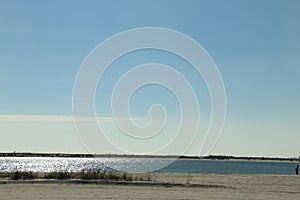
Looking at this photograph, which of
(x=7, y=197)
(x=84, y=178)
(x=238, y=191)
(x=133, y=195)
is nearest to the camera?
(x=7, y=197)

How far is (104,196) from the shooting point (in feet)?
66.2

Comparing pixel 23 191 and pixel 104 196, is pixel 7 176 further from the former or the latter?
pixel 104 196

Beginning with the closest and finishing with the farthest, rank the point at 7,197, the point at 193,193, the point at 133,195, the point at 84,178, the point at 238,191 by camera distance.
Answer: the point at 7,197, the point at 133,195, the point at 193,193, the point at 238,191, the point at 84,178

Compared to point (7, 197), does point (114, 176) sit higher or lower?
higher

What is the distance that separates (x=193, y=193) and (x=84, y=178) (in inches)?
310

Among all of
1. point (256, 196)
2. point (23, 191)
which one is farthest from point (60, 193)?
point (256, 196)

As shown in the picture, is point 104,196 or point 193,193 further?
point 193,193

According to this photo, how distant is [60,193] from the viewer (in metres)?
20.9

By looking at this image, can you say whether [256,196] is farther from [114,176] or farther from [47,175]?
[47,175]

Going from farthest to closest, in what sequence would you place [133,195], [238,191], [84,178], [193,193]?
[84,178]
[238,191]
[193,193]
[133,195]

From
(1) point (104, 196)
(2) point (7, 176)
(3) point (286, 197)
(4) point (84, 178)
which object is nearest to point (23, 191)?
(1) point (104, 196)

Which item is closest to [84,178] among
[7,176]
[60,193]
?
[7,176]

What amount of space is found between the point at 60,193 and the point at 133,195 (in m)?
2.99

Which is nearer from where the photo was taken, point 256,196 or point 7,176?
point 256,196
